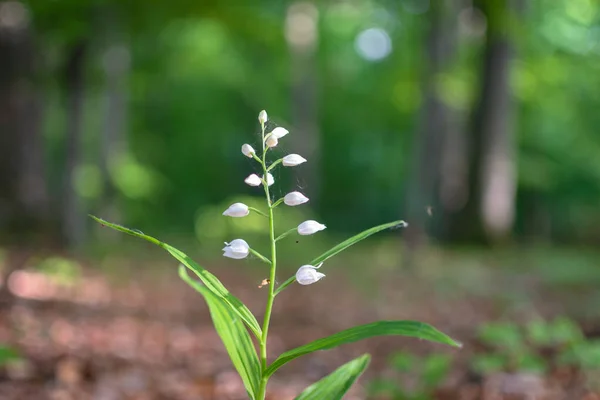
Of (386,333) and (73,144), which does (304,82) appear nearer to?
(73,144)

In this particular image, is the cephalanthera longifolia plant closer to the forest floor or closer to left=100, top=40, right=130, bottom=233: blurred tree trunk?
the forest floor

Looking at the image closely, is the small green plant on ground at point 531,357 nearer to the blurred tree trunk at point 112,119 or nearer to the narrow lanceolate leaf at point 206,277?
Result: the narrow lanceolate leaf at point 206,277

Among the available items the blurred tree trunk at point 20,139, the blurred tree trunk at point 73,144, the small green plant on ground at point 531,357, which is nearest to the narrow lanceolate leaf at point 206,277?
the small green plant on ground at point 531,357

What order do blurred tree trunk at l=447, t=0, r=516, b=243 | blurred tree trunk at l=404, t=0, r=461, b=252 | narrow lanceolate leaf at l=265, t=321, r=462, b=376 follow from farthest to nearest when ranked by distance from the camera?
blurred tree trunk at l=447, t=0, r=516, b=243 < blurred tree trunk at l=404, t=0, r=461, b=252 < narrow lanceolate leaf at l=265, t=321, r=462, b=376

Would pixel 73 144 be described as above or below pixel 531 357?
below

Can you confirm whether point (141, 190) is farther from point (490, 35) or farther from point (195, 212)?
point (195, 212)

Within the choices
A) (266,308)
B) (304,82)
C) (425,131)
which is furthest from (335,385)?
(304,82)

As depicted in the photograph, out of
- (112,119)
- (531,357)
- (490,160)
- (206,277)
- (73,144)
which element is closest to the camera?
(206,277)

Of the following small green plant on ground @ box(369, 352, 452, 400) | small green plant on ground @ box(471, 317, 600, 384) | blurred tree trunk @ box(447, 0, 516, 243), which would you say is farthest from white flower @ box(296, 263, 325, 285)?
blurred tree trunk @ box(447, 0, 516, 243)
